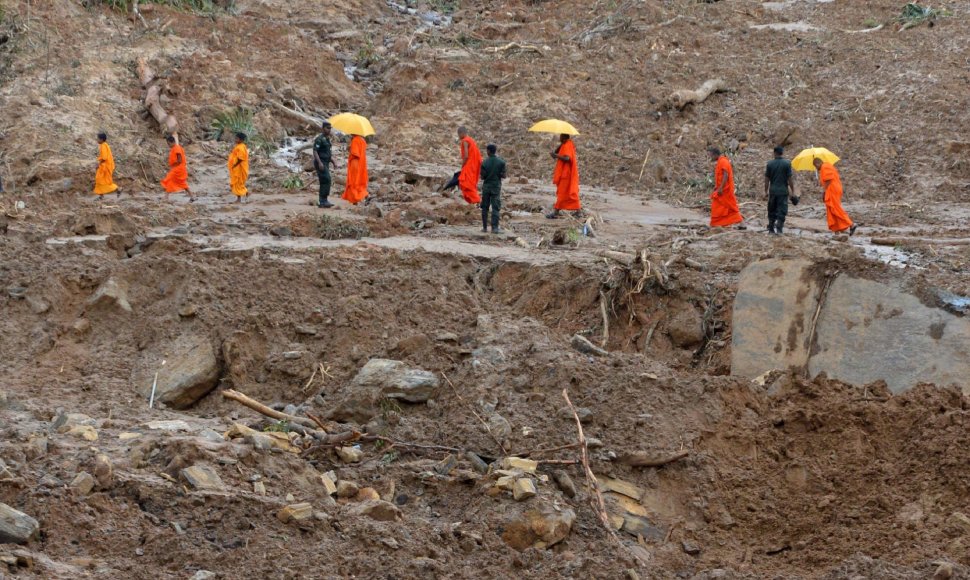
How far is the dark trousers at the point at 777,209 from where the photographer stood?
480 inches

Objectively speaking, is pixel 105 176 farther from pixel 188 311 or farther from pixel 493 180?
pixel 188 311

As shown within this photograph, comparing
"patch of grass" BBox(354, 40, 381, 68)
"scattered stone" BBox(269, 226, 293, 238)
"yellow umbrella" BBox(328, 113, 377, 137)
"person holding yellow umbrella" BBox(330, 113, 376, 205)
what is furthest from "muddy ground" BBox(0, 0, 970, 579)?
"patch of grass" BBox(354, 40, 381, 68)

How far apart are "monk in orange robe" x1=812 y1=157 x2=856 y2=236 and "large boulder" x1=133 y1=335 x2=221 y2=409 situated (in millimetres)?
7071

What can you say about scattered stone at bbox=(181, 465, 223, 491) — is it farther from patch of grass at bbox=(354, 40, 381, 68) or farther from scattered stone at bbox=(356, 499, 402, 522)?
patch of grass at bbox=(354, 40, 381, 68)

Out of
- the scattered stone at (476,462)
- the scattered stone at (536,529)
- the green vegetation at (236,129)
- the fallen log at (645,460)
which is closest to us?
the scattered stone at (536,529)

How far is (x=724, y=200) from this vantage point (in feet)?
41.7

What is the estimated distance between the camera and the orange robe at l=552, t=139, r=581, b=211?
43.9ft

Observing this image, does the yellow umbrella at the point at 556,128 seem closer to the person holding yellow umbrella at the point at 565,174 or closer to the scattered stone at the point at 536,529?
the person holding yellow umbrella at the point at 565,174

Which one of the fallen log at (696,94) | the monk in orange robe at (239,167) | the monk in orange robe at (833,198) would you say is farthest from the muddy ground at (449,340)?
the monk in orange robe at (239,167)

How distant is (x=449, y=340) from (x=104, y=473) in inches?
134

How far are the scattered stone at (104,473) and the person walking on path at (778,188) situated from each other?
8393 mm

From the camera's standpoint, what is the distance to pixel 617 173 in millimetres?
16562

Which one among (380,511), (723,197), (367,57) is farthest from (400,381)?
(367,57)

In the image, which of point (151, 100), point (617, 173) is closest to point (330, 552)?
point (617, 173)
